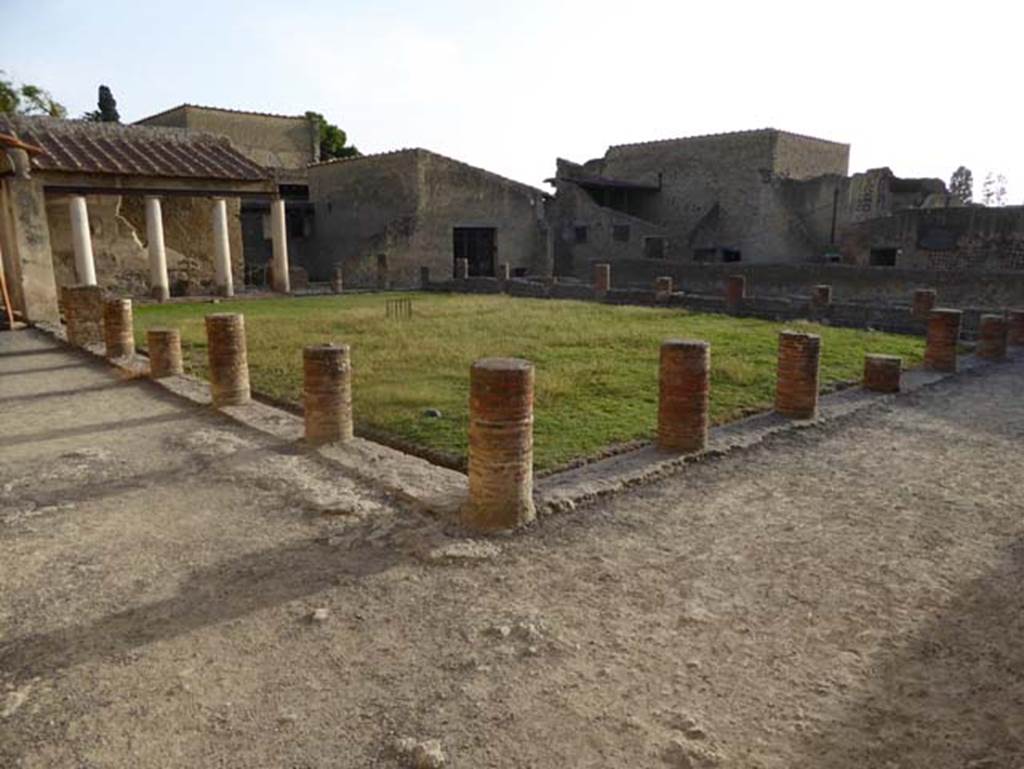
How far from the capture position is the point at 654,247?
81.9 feet

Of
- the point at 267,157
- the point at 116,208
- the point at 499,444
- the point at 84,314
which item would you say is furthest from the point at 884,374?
the point at 267,157

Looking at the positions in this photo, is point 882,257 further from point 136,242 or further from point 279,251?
point 136,242

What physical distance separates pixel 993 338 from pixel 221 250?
1821cm

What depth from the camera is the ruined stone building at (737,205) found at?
25000mm

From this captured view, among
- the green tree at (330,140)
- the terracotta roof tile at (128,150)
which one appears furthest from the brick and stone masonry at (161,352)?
the green tree at (330,140)

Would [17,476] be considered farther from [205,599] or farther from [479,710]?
[479,710]

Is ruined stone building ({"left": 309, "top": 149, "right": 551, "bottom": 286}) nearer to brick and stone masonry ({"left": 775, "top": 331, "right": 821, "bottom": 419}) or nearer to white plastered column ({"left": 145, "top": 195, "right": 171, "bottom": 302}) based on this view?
white plastered column ({"left": 145, "top": 195, "right": 171, "bottom": 302})

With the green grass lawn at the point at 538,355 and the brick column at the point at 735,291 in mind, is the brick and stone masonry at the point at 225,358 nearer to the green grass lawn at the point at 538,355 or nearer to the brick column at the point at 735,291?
the green grass lawn at the point at 538,355

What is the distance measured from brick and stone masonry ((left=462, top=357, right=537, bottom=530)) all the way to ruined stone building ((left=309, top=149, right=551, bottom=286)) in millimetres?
21422

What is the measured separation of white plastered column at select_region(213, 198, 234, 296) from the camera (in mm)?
19812

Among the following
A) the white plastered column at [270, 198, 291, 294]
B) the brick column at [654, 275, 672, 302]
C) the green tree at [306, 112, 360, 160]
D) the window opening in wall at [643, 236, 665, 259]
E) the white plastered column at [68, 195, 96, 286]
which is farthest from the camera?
the green tree at [306, 112, 360, 160]

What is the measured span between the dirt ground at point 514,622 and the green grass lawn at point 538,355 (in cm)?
127

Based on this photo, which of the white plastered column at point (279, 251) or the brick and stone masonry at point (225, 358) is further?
the white plastered column at point (279, 251)

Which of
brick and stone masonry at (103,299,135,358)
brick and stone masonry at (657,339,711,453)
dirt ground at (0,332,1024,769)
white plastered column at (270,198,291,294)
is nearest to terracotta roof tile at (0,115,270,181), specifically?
white plastered column at (270,198,291,294)
